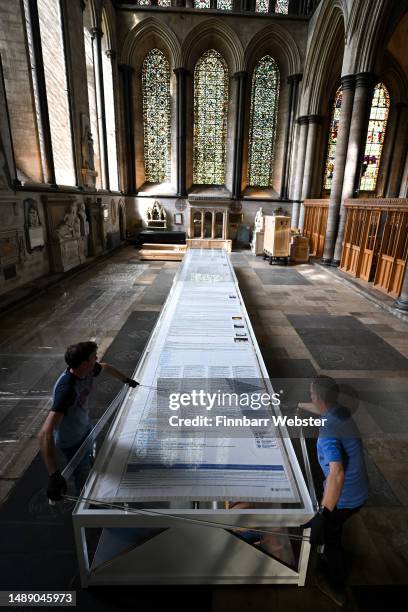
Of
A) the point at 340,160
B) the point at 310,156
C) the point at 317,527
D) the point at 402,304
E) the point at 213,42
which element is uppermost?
the point at 213,42

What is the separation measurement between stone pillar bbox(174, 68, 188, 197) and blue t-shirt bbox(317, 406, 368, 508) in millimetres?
17438

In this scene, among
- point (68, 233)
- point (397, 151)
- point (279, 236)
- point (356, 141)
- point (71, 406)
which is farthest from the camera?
point (397, 151)

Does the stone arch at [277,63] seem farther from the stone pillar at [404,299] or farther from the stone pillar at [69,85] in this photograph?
the stone pillar at [404,299]

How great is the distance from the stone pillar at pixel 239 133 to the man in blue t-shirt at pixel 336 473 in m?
17.6

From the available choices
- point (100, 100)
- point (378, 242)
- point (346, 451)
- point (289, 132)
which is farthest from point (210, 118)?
point (346, 451)

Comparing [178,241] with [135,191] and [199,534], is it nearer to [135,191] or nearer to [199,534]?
[135,191]

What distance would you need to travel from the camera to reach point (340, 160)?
37.9ft

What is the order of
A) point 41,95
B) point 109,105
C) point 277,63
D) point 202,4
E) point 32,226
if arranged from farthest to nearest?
point 277,63 → point 202,4 → point 109,105 → point 41,95 → point 32,226

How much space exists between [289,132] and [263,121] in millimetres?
1581

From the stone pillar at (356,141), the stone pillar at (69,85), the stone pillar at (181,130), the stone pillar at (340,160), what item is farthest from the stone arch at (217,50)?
the stone pillar at (356,141)

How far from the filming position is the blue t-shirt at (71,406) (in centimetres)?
198

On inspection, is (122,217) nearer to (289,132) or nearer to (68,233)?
(68,233)

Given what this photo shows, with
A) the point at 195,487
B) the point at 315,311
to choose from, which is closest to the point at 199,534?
the point at 195,487

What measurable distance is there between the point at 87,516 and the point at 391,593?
183 cm
